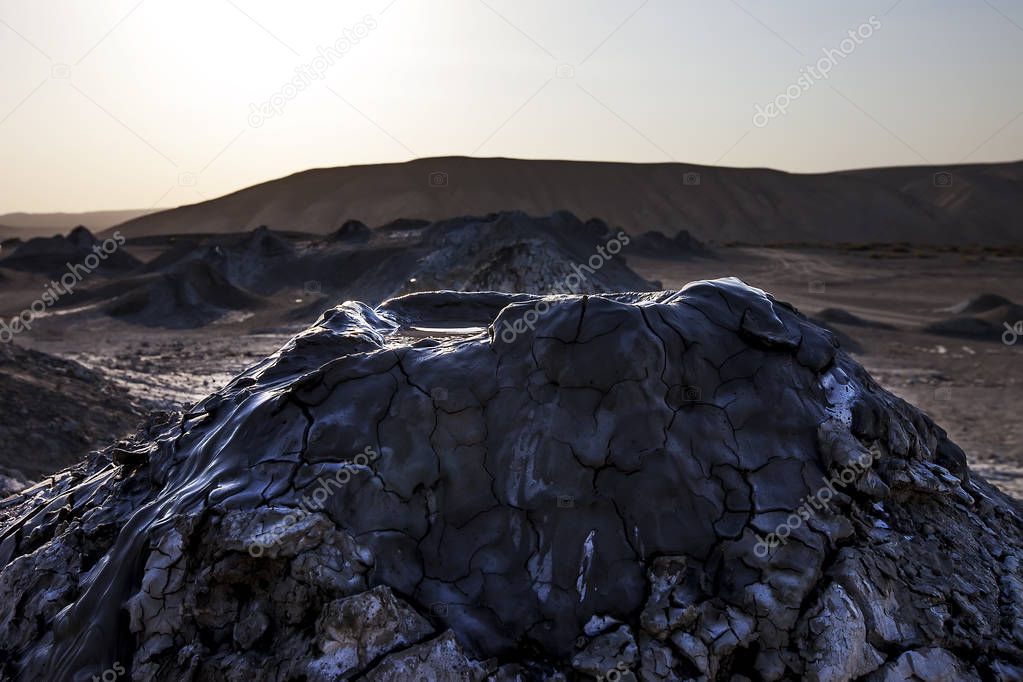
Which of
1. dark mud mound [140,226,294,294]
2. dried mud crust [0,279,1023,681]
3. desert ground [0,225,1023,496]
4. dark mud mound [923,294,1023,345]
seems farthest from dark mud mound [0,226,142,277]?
dried mud crust [0,279,1023,681]

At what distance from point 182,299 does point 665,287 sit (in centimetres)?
1185

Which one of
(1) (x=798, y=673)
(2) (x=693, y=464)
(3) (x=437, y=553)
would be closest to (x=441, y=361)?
(3) (x=437, y=553)

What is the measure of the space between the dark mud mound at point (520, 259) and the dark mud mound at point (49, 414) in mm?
6955

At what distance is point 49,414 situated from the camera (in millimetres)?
7020

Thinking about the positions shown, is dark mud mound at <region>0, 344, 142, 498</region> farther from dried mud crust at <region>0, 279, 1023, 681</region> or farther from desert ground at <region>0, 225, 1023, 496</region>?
dried mud crust at <region>0, 279, 1023, 681</region>

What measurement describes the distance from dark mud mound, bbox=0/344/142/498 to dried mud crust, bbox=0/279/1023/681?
322 cm

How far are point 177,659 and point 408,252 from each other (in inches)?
687

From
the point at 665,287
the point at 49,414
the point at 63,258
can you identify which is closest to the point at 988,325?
the point at 665,287

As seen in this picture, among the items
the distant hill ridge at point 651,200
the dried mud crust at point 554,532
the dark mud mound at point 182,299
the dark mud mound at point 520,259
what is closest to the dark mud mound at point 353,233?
the dark mud mound at point 520,259

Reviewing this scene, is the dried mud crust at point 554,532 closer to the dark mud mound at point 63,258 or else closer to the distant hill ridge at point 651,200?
the dark mud mound at point 63,258

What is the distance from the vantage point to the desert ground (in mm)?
7805

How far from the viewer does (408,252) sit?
19.5 m

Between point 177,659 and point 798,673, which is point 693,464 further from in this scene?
point 177,659

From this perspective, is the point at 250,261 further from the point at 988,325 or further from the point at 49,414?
the point at 988,325
